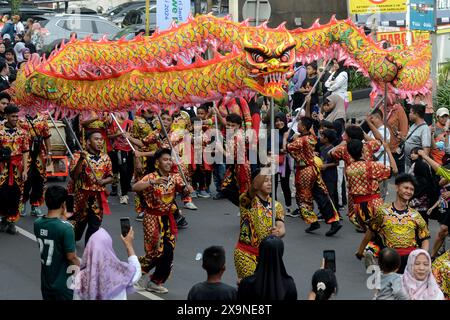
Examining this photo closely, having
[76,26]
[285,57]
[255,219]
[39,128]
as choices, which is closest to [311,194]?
[285,57]

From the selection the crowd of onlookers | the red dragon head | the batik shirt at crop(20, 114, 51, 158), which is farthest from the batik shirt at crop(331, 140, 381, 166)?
the crowd of onlookers

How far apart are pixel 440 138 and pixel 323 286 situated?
7964mm

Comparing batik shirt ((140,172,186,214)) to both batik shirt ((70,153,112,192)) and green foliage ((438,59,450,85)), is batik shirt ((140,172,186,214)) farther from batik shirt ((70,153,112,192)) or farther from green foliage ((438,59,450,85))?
green foliage ((438,59,450,85))

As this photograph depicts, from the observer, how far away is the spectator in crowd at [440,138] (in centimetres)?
1402

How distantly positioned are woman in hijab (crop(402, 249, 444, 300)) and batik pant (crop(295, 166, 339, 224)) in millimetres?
5839

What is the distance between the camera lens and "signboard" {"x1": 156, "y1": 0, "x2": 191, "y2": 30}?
19.4 m

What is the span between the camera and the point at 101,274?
761 centimetres

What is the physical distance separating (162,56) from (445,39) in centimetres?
964

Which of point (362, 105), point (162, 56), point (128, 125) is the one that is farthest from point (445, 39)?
point (162, 56)

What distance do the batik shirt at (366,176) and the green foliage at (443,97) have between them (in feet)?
23.9

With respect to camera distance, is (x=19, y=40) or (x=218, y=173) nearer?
(x=218, y=173)

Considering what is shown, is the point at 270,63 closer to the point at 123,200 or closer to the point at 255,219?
the point at 255,219

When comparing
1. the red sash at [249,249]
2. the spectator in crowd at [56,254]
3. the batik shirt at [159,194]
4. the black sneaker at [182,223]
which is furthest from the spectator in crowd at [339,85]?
the spectator in crowd at [56,254]

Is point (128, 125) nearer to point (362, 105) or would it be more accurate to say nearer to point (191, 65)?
point (191, 65)
